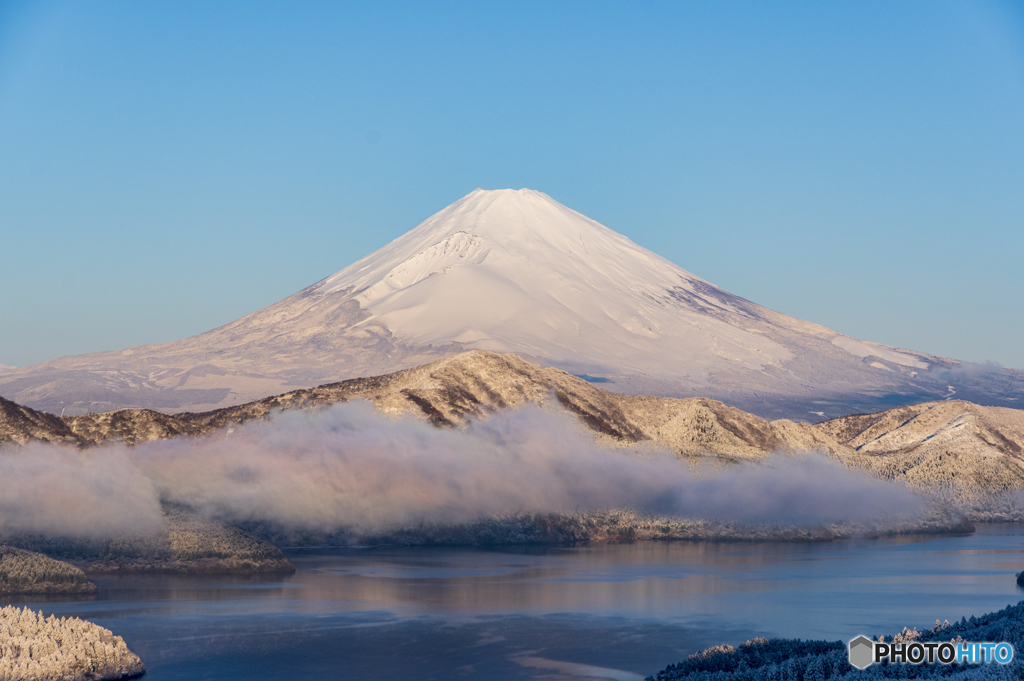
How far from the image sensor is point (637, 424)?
14125 centimetres

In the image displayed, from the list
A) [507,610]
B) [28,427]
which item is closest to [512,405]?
[28,427]

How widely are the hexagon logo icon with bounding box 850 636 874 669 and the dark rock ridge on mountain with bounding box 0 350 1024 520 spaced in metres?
79.0

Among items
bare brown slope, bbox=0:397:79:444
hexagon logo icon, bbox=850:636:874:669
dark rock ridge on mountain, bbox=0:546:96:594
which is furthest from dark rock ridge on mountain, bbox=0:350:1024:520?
hexagon logo icon, bbox=850:636:874:669

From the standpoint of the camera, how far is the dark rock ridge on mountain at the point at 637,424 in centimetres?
11862

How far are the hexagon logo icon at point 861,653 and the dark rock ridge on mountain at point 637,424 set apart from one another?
79.0 meters

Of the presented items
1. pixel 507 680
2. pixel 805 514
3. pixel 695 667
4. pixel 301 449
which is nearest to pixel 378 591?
pixel 507 680

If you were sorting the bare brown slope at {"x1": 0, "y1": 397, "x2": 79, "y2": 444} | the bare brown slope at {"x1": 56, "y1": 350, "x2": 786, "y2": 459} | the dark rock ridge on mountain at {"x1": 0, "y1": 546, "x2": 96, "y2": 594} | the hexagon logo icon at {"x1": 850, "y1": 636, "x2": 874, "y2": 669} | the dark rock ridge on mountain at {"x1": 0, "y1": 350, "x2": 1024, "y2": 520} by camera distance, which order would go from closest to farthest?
the hexagon logo icon at {"x1": 850, "y1": 636, "x2": 874, "y2": 669}, the dark rock ridge on mountain at {"x1": 0, "y1": 546, "x2": 96, "y2": 594}, the bare brown slope at {"x1": 0, "y1": 397, "x2": 79, "y2": 444}, the dark rock ridge on mountain at {"x1": 0, "y1": 350, "x2": 1024, "y2": 520}, the bare brown slope at {"x1": 56, "y1": 350, "x2": 786, "y2": 459}

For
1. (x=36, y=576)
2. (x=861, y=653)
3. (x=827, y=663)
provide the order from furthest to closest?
1. (x=36, y=576)
2. (x=861, y=653)
3. (x=827, y=663)

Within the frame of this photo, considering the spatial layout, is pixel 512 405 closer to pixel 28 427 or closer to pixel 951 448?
pixel 28 427

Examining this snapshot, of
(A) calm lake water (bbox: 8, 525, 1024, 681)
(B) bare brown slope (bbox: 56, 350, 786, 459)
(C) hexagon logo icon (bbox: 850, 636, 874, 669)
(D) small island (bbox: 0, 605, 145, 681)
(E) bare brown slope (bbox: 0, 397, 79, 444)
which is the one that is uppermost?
(B) bare brown slope (bbox: 56, 350, 786, 459)

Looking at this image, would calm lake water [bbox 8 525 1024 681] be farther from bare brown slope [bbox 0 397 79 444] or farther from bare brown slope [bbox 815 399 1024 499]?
bare brown slope [bbox 815 399 1024 499]

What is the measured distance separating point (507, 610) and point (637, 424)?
78.9 metres

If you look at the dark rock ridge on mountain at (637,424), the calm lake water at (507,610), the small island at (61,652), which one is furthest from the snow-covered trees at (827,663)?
the dark rock ridge on mountain at (637,424)

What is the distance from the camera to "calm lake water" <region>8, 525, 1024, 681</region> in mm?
46844
